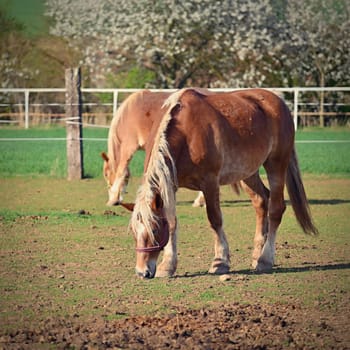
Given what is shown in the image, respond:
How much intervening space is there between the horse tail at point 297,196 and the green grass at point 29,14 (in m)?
20.6

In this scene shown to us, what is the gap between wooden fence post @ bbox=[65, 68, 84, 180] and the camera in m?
16.0

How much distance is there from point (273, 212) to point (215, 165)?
97 centimetres

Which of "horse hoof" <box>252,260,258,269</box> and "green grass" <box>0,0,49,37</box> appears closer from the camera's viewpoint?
"horse hoof" <box>252,260,258,269</box>

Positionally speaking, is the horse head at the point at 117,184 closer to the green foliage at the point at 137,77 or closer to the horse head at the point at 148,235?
the horse head at the point at 148,235

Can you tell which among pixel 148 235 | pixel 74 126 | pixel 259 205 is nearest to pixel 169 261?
pixel 148 235

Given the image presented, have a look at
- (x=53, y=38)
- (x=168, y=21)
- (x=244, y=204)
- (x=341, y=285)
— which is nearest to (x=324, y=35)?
(x=168, y=21)

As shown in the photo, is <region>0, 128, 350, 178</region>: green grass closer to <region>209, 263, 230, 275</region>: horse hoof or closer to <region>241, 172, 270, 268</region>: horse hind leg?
<region>241, 172, 270, 268</region>: horse hind leg

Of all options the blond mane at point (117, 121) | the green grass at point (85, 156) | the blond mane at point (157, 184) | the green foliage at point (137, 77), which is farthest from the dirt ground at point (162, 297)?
the green foliage at point (137, 77)

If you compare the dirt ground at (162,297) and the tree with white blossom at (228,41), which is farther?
the tree with white blossom at (228,41)

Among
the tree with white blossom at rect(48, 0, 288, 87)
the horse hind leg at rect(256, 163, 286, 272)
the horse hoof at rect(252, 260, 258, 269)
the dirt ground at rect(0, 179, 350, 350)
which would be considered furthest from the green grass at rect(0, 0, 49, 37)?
the horse hoof at rect(252, 260, 258, 269)

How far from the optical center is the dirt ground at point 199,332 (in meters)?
5.02

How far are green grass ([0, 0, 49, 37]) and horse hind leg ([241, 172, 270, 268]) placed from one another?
66.9ft

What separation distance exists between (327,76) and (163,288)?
88.5ft

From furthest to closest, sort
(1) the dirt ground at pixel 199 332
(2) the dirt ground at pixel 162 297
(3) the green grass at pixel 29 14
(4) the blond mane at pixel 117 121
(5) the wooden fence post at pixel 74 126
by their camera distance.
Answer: (3) the green grass at pixel 29 14
(5) the wooden fence post at pixel 74 126
(4) the blond mane at pixel 117 121
(2) the dirt ground at pixel 162 297
(1) the dirt ground at pixel 199 332
